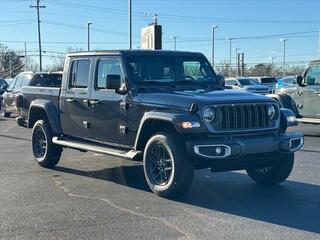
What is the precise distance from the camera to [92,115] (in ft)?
28.6

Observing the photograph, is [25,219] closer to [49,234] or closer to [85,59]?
[49,234]

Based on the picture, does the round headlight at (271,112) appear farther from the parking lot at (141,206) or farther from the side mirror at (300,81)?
the side mirror at (300,81)

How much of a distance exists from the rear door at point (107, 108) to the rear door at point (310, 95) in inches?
305

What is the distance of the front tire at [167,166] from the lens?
7.03 meters

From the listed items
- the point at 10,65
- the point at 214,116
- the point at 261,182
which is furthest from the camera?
the point at 10,65

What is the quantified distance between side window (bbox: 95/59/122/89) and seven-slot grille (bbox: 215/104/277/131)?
2.01 m

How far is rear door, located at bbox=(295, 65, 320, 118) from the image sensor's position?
48.4 feet

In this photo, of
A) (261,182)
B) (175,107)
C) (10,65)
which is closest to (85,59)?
(175,107)

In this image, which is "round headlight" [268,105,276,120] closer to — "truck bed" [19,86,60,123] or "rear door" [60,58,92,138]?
"rear door" [60,58,92,138]

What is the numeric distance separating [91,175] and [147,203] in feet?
7.87

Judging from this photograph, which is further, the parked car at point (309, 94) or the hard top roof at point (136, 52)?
the parked car at point (309, 94)

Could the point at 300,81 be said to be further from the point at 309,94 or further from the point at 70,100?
the point at 70,100

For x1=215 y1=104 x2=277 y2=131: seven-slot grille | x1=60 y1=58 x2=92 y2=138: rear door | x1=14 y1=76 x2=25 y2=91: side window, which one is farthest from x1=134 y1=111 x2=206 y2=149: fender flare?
x1=14 y1=76 x2=25 y2=91: side window

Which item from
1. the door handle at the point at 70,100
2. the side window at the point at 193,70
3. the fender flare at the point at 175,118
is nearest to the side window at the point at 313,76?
the side window at the point at 193,70
